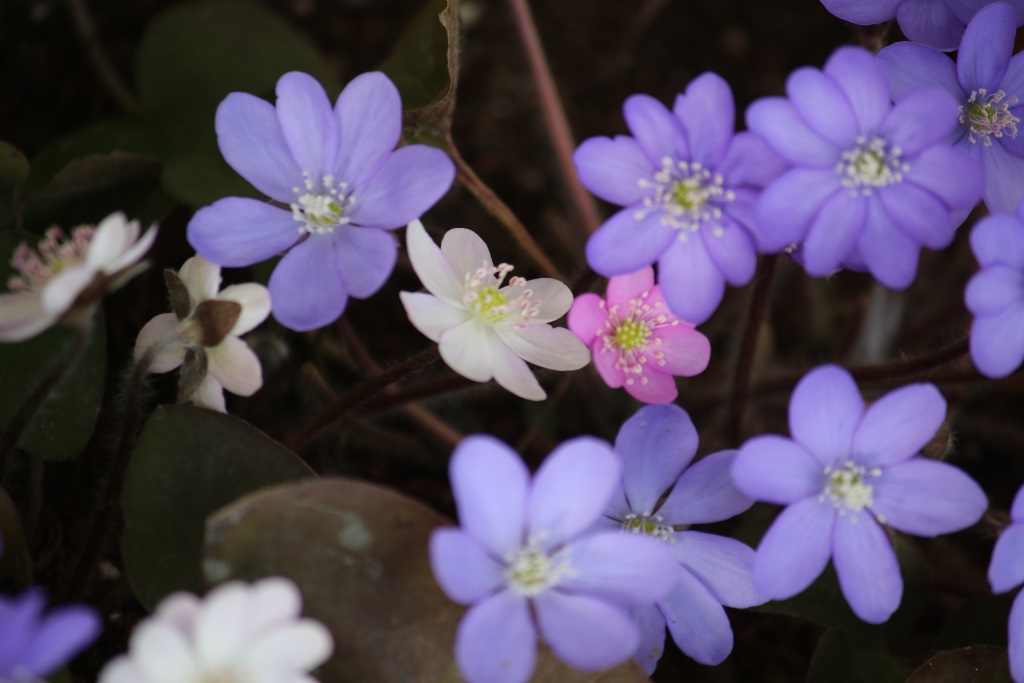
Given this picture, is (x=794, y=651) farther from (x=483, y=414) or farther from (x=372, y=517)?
(x=372, y=517)

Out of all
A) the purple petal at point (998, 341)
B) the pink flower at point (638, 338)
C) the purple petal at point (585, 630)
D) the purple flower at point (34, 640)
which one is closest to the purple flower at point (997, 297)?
the purple petal at point (998, 341)

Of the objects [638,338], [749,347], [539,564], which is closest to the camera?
[539,564]

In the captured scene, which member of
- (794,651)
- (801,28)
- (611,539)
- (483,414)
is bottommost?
(794,651)

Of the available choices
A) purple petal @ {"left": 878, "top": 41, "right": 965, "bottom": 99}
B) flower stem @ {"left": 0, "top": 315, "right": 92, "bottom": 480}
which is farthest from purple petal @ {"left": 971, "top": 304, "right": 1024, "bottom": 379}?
flower stem @ {"left": 0, "top": 315, "right": 92, "bottom": 480}

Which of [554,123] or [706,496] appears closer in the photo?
[706,496]

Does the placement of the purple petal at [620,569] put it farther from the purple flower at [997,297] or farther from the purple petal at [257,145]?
the purple petal at [257,145]

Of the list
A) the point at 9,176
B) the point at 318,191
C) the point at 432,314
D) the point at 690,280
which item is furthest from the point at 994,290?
the point at 9,176

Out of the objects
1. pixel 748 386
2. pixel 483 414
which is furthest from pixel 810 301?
pixel 483 414

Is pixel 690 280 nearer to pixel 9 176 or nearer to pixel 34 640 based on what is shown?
pixel 34 640
